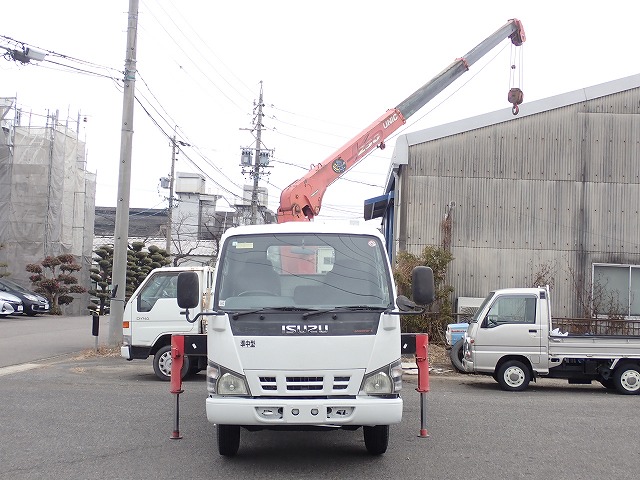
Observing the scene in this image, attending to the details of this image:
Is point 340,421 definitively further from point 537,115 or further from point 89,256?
point 89,256

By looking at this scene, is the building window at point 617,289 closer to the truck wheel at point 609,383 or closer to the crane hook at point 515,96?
the crane hook at point 515,96

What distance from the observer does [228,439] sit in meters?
7.71

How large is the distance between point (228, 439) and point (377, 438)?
1497 mm

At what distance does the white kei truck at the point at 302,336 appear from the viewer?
7.08 metres

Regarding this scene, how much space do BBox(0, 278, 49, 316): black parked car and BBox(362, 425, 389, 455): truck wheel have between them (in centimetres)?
2860

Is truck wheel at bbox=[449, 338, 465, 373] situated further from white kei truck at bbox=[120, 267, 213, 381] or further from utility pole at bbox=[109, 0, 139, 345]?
utility pole at bbox=[109, 0, 139, 345]

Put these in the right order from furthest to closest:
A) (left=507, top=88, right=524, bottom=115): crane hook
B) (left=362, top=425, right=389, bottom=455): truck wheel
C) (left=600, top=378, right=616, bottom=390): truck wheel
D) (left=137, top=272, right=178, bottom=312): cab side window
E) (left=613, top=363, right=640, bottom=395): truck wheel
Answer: (left=507, top=88, right=524, bottom=115): crane hook → (left=137, top=272, right=178, bottom=312): cab side window → (left=600, top=378, right=616, bottom=390): truck wheel → (left=613, top=363, right=640, bottom=395): truck wheel → (left=362, top=425, right=389, bottom=455): truck wheel

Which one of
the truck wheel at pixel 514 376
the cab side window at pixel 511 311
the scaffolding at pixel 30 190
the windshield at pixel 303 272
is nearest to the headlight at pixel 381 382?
the windshield at pixel 303 272

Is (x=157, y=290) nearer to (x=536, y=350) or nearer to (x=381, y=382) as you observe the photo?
(x=536, y=350)

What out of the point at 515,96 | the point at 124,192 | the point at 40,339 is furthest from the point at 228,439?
the point at 40,339

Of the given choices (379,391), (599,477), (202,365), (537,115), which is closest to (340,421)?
(379,391)

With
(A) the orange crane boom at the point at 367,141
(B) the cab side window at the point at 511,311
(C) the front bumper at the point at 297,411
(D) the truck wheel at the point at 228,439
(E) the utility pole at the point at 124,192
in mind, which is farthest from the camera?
(E) the utility pole at the point at 124,192

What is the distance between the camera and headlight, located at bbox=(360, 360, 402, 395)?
23.6 feet

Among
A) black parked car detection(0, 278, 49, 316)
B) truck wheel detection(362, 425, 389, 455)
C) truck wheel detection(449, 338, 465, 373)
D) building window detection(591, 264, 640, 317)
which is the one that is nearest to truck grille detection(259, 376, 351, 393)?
truck wheel detection(362, 425, 389, 455)
